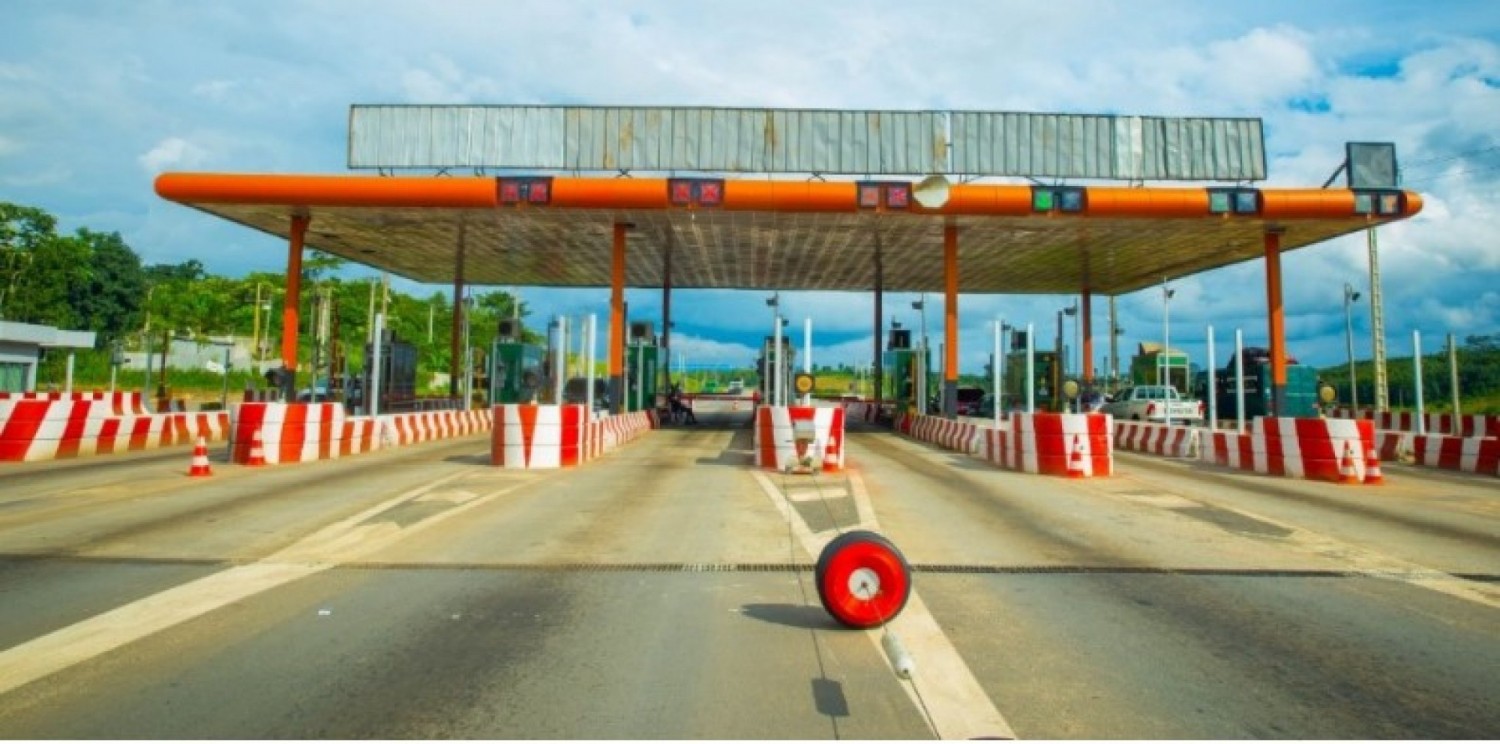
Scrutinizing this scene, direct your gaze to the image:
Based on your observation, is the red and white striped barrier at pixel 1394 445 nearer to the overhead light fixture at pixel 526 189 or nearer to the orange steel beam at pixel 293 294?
the overhead light fixture at pixel 526 189

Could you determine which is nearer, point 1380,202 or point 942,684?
point 942,684

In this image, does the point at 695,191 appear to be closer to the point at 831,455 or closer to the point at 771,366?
the point at 771,366

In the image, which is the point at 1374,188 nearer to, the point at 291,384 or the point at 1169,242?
the point at 1169,242

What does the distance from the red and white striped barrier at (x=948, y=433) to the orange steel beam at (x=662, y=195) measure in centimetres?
592

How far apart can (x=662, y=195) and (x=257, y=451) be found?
40.4 ft

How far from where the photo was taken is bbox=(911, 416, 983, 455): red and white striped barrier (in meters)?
20.6

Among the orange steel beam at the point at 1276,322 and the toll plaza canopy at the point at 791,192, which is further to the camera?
the orange steel beam at the point at 1276,322

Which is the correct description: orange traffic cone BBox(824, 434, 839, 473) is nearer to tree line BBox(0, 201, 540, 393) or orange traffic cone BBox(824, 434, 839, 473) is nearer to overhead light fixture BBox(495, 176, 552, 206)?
overhead light fixture BBox(495, 176, 552, 206)

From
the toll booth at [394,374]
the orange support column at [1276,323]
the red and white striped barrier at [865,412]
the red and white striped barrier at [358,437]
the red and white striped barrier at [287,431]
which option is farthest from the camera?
the red and white striped barrier at [865,412]

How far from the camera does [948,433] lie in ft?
76.7

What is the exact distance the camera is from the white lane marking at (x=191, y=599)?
4.55m

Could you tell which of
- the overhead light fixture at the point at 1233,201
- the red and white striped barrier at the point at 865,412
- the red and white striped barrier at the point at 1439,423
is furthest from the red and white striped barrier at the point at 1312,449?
the red and white striped barrier at the point at 865,412

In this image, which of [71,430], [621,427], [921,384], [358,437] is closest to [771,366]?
[621,427]

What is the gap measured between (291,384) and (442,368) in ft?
152
